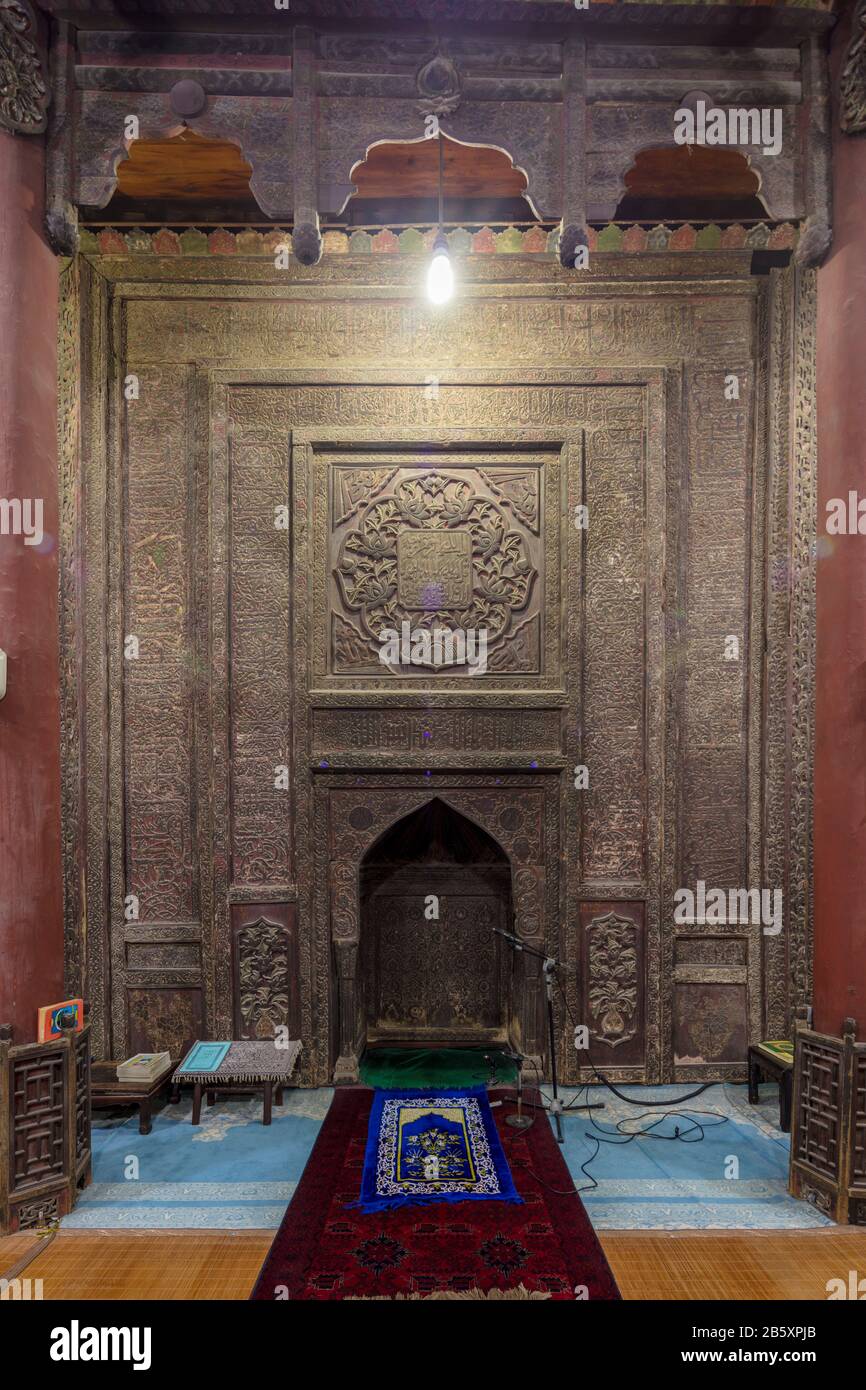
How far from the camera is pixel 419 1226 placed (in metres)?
3.50

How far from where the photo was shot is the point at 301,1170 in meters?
4.04

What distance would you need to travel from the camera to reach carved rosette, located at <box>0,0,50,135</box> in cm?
355

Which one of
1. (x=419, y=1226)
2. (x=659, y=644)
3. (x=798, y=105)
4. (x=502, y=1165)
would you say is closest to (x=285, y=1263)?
(x=419, y=1226)

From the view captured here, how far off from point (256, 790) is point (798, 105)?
16.0ft

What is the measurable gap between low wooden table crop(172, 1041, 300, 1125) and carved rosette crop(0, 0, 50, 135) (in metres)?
5.06

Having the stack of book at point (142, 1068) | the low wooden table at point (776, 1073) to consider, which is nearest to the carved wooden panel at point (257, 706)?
the stack of book at point (142, 1068)

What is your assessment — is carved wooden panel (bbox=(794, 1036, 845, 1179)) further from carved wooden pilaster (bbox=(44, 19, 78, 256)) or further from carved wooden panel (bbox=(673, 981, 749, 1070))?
carved wooden pilaster (bbox=(44, 19, 78, 256))

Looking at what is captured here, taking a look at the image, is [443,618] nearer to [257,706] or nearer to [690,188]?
[257,706]

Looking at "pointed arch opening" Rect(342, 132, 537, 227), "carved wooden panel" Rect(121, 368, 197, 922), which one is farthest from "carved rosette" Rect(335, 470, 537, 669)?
"pointed arch opening" Rect(342, 132, 537, 227)

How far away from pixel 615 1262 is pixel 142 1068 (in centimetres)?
285

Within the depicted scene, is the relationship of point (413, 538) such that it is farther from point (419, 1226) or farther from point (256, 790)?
point (419, 1226)

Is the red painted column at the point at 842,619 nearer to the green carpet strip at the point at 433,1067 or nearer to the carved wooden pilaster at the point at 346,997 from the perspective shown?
the green carpet strip at the point at 433,1067

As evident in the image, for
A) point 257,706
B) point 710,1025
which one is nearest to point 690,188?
point 257,706

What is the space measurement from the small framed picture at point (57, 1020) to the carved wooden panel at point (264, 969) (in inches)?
58.4
